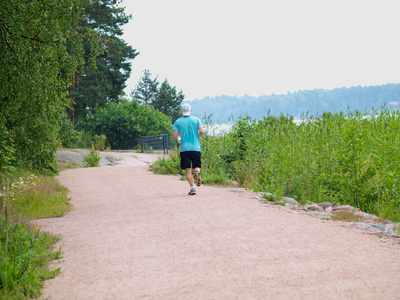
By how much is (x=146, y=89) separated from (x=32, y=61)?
7455 cm

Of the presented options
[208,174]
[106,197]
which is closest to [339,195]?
[208,174]

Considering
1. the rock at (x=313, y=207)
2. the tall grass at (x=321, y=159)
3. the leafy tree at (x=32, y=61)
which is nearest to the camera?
the rock at (x=313, y=207)

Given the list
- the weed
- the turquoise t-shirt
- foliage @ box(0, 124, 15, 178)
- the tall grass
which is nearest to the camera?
the weed

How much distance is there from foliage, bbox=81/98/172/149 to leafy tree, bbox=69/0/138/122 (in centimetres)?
122

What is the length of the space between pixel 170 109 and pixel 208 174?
6669 cm

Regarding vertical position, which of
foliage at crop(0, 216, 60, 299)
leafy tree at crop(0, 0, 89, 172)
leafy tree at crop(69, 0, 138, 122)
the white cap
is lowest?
foliage at crop(0, 216, 60, 299)

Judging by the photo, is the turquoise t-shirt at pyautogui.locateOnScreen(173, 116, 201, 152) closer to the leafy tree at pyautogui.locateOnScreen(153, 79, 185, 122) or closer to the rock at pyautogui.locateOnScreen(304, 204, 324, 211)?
the rock at pyautogui.locateOnScreen(304, 204, 324, 211)

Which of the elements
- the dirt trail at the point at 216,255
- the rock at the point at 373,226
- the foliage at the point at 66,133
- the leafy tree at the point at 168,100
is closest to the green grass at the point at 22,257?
the dirt trail at the point at 216,255

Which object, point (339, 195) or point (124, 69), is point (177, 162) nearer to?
point (339, 195)

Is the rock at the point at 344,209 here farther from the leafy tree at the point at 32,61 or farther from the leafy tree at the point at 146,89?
the leafy tree at the point at 146,89

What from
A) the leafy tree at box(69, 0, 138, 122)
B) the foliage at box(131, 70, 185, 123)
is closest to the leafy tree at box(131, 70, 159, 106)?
the foliage at box(131, 70, 185, 123)

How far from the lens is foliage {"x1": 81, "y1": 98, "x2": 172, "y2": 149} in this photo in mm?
36844

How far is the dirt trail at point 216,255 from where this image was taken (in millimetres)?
3684

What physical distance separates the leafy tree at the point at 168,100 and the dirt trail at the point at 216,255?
68477mm
